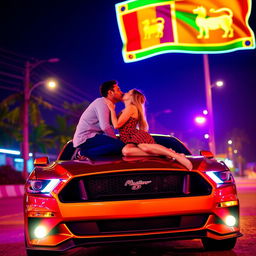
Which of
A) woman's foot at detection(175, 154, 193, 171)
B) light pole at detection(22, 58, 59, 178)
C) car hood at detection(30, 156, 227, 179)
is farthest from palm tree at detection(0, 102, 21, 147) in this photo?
woman's foot at detection(175, 154, 193, 171)

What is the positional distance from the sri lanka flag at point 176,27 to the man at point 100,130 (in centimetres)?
1734

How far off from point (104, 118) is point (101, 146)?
38 cm

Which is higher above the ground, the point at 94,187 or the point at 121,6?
the point at 121,6

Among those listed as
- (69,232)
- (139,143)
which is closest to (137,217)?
(69,232)

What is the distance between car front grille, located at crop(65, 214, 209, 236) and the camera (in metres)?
4.39

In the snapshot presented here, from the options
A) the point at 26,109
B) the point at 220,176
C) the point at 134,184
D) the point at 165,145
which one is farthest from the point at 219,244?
the point at 26,109

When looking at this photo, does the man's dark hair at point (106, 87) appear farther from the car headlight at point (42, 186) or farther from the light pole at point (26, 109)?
the light pole at point (26, 109)

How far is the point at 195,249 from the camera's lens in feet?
17.4

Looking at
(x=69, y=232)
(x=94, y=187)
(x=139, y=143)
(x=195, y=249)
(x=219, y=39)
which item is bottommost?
(x=195, y=249)

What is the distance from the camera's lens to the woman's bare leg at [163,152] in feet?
15.6

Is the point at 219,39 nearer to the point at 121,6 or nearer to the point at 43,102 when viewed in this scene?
the point at 121,6

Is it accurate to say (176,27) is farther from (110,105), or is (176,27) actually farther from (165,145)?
(110,105)

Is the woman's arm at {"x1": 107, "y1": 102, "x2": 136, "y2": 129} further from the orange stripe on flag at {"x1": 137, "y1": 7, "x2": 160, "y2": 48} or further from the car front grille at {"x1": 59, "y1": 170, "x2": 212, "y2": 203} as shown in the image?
the orange stripe on flag at {"x1": 137, "y1": 7, "x2": 160, "y2": 48}

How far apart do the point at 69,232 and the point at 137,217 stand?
24.0 inches
